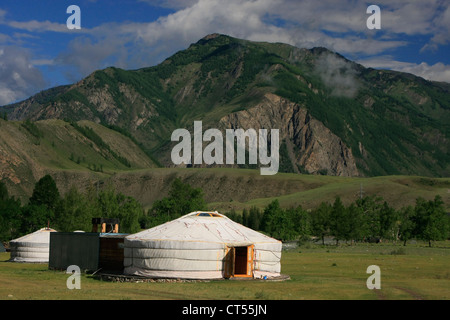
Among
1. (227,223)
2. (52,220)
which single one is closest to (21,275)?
(227,223)

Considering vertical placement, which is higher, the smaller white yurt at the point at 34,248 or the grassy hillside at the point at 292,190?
the grassy hillside at the point at 292,190

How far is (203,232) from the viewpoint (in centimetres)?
3042

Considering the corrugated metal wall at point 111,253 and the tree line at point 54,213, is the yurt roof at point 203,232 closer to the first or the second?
the corrugated metal wall at point 111,253

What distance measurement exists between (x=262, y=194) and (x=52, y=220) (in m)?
127

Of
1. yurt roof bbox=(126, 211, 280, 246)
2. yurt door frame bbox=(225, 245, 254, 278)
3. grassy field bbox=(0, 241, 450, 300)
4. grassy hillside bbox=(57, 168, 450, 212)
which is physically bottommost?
grassy field bbox=(0, 241, 450, 300)

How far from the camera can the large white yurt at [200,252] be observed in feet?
96.0

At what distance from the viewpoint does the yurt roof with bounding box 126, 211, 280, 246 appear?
98.1ft

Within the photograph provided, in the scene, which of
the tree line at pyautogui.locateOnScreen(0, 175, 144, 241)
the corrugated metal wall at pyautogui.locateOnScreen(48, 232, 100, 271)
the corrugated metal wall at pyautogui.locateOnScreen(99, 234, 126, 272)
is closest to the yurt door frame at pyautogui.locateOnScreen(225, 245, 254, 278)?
the corrugated metal wall at pyautogui.locateOnScreen(99, 234, 126, 272)

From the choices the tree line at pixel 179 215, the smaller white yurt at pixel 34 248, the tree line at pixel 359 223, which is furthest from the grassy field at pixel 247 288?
the tree line at pixel 359 223

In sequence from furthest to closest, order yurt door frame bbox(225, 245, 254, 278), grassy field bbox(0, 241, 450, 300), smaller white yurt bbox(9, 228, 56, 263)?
smaller white yurt bbox(9, 228, 56, 263), yurt door frame bbox(225, 245, 254, 278), grassy field bbox(0, 241, 450, 300)

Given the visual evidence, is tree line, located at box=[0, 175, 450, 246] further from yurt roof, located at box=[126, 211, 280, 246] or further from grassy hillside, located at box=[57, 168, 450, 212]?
grassy hillside, located at box=[57, 168, 450, 212]

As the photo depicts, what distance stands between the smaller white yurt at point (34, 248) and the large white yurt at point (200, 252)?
16.5 meters

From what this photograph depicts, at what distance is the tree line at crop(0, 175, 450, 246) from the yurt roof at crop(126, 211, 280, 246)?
36283mm
